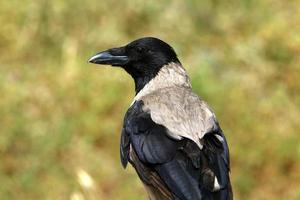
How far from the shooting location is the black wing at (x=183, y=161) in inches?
247

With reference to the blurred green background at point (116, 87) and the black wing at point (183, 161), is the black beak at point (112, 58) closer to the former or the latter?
the black wing at point (183, 161)

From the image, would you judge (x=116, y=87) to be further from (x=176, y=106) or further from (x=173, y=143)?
(x=173, y=143)

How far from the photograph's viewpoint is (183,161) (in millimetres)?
6391

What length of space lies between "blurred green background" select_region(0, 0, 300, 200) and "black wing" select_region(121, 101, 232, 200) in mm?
1758

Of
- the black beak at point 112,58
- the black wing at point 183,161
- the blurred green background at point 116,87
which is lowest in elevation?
the black wing at point 183,161

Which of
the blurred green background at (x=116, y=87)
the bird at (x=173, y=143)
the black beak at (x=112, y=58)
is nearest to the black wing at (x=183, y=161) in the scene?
the bird at (x=173, y=143)

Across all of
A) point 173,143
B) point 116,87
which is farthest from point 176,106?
point 116,87

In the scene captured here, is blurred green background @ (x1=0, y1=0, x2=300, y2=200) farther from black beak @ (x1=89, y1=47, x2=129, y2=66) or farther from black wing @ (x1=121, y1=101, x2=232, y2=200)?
black wing @ (x1=121, y1=101, x2=232, y2=200)

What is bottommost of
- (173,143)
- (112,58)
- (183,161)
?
(183,161)

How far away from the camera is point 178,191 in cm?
626

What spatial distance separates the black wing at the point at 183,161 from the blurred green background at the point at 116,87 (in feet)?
5.77

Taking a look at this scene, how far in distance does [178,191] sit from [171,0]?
228 inches

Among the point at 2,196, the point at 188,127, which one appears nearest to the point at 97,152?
the point at 2,196

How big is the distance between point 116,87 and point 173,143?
4.19 m
